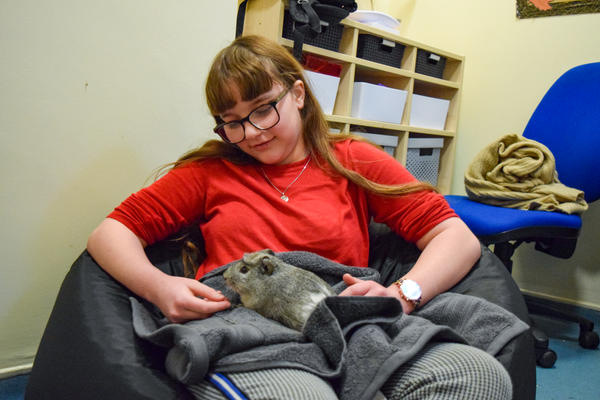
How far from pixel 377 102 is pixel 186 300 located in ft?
5.28

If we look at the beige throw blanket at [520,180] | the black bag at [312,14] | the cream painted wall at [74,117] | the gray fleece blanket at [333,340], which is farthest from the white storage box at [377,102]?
the gray fleece blanket at [333,340]

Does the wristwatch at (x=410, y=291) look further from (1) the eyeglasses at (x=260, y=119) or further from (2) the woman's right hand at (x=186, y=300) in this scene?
(1) the eyeglasses at (x=260, y=119)

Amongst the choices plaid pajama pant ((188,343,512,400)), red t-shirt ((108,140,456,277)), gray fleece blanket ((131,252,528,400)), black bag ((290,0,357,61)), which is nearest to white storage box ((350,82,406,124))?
black bag ((290,0,357,61))

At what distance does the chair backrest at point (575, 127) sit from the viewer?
1793 mm

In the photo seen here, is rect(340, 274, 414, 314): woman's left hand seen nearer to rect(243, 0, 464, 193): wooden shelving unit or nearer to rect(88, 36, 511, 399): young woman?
rect(88, 36, 511, 399): young woman

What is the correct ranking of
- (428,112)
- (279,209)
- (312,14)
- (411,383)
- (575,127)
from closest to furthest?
(411,383) → (279,209) → (312,14) → (575,127) → (428,112)

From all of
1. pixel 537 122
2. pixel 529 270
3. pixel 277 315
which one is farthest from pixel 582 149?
pixel 277 315

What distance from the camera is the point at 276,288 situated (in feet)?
2.78

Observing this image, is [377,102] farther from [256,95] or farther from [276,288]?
[276,288]

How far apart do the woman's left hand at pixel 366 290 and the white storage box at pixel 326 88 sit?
115cm

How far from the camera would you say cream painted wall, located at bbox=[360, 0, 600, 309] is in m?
2.14

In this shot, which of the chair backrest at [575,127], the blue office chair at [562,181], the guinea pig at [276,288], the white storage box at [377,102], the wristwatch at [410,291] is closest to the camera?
the guinea pig at [276,288]

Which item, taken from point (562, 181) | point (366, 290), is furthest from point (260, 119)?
point (562, 181)

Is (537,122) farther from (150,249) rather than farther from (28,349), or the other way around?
(28,349)
